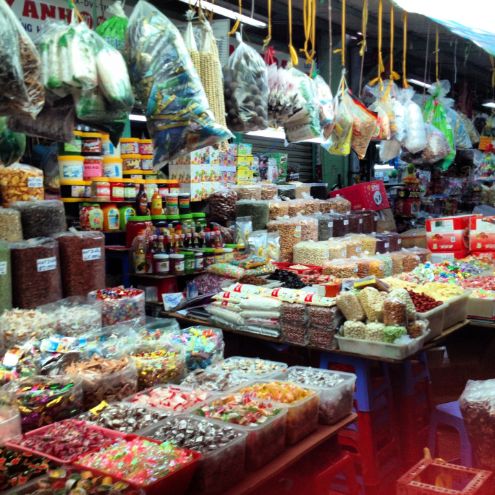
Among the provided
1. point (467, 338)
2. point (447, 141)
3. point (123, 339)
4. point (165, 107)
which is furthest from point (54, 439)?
point (447, 141)

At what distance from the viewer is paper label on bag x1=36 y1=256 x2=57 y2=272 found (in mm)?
2816

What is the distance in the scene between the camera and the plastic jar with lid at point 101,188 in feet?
13.3

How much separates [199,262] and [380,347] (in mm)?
1632

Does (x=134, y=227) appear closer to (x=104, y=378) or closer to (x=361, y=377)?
(x=361, y=377)

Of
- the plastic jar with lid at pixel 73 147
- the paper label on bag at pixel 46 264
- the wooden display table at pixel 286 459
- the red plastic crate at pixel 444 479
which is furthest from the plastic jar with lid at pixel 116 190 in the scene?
the red plastic crate at pixel 444 479

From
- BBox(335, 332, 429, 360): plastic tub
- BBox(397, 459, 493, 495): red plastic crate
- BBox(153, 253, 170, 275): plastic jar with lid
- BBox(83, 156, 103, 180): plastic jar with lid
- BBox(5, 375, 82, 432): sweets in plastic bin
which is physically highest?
BBox(83, 156, 103, 180): plastic jar with lid

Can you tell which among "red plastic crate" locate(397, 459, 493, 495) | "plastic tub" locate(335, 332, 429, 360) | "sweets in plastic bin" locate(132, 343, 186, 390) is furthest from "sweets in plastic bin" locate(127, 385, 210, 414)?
"plastic tub" locate(335, 332, 429, 360)

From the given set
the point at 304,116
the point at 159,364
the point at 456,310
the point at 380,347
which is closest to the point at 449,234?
the point at 456,310

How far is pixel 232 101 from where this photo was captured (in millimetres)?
2600

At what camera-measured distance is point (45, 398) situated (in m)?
1.89

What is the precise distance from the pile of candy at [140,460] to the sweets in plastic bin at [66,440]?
5 centimetres

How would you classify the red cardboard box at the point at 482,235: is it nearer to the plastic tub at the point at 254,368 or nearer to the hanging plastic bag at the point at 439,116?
the hanging plastic bag at the point at 439,116

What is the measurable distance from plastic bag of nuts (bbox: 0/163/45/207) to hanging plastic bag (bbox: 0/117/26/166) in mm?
1125

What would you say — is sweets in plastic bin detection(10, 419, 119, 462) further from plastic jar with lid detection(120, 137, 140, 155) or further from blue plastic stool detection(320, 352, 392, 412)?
plastic jar with lid detection(120, 137, 140, 155)
